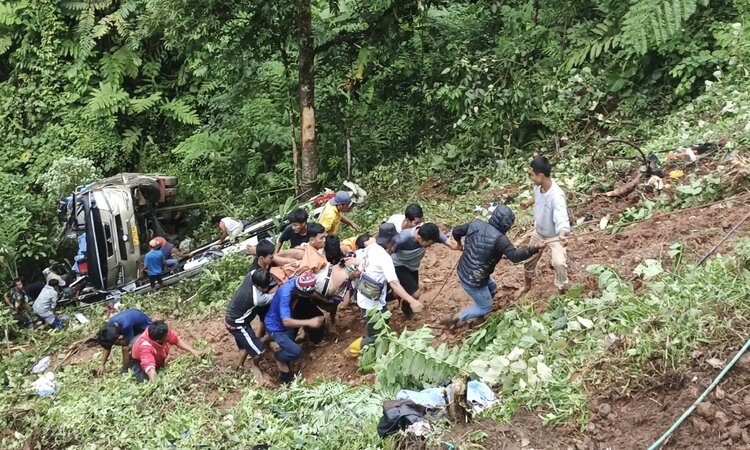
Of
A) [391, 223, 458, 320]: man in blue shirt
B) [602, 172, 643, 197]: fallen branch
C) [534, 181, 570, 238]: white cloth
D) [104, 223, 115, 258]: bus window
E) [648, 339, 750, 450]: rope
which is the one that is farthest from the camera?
[104, 223, 115, 258]: bus window

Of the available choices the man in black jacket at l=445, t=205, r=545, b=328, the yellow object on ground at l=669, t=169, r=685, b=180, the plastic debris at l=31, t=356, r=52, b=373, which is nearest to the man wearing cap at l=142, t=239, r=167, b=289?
the plastic debris at l=31, t=356, r=52, b=373

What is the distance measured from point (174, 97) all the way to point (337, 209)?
957 centimetres

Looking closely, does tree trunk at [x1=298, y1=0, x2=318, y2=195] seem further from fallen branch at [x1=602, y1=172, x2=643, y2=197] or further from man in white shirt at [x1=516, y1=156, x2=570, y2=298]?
man in white shirt at [x1=516, y1=156, x2=570, y2=298]

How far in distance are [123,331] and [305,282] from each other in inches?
82.6

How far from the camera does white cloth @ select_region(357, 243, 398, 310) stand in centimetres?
602

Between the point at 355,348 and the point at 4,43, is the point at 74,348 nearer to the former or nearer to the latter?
the point at 355,348

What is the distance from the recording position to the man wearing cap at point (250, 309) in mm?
6402

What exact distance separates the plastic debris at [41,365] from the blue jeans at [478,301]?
5.45 m

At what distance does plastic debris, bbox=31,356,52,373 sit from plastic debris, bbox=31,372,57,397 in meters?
1.01

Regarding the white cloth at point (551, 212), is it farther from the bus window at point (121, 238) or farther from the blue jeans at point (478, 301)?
the bus window at point (121, 238)

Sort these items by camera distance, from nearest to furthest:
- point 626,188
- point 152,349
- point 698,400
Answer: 1. point 698,400
2. point 152,349
3. point 626,188

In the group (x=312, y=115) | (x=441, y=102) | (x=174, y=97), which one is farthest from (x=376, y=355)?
(x=174, y=97)

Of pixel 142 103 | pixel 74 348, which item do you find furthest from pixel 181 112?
pixel 74 348

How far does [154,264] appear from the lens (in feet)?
32.9
